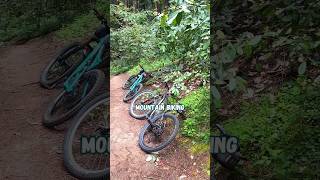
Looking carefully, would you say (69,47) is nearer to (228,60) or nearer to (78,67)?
(78,67)

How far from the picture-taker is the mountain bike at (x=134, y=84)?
180 inches

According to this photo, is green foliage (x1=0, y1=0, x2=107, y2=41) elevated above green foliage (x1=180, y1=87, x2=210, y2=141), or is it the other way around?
green foliage (x1=0, y1=0, x2=107, y2=41)

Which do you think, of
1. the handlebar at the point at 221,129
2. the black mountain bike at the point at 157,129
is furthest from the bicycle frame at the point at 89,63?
the handlebar at the point at 221,129

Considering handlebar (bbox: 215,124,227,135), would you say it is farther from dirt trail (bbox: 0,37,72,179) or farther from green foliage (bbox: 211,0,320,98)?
dirt trail (bbox: 0,37,72,179)

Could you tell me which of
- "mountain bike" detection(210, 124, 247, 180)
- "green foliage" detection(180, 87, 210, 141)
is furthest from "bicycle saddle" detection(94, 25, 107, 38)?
"mountain bike" detection(210, 124, 247, 180)

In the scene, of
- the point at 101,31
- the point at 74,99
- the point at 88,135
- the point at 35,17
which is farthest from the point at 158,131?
the point at 35,17

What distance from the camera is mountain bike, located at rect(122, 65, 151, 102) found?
456cm

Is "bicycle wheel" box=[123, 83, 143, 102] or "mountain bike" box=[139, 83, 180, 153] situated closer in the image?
"mountain bike" box=[139, 83, 180, 153]

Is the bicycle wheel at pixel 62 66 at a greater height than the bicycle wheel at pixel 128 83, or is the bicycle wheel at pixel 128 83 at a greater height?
the bicycle wheel at pixel 62 66

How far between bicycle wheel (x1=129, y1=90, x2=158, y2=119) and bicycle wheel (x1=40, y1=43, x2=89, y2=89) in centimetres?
123

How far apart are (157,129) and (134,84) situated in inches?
21.3

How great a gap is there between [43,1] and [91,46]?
111cm

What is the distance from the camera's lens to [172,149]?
438cm

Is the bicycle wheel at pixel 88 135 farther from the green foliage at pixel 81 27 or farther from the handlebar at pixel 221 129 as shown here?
the handlebar at pixel 221 129
